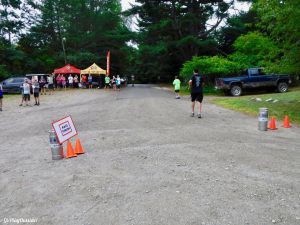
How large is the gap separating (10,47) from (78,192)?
40.6m

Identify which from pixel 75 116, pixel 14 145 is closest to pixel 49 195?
pixel 14 145

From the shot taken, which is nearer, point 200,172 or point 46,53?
point 200,172

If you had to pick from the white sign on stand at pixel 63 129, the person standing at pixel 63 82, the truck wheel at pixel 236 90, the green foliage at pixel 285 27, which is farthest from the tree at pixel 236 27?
the white sign on stand at pixel 63 129

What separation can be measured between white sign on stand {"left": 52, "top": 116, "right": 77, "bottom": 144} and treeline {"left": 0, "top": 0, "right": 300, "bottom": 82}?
63.0 feet

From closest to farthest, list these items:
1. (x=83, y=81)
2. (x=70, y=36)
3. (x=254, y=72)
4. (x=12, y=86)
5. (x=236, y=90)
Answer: (x=236, y=90)
(x=254, y=72)
(x=12, y=86)
(x=83, y=81)
(x=70, y=36)

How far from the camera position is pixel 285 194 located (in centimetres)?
470

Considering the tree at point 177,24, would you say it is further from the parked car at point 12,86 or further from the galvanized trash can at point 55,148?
the galvanized trash can at point 55,148

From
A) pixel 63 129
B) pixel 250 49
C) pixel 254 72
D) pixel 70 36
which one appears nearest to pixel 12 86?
pixel 70 36

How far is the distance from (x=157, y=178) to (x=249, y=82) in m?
19.3

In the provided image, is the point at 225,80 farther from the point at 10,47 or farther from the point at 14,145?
the point at 10,47

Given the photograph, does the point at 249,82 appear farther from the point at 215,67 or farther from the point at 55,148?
the point at 55,148

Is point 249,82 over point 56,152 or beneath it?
over

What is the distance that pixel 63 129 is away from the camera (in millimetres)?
7203

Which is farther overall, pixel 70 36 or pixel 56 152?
pixel 70 36
